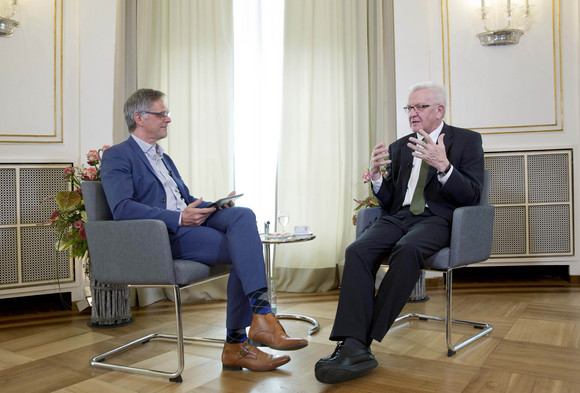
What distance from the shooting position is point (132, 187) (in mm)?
2262

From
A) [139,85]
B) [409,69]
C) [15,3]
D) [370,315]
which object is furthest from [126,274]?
[409,69]

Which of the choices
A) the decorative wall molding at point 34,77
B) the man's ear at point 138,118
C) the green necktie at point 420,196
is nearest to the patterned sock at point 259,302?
the green necktie at point 420,196

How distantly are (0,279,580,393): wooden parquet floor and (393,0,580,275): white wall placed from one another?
3.41ft

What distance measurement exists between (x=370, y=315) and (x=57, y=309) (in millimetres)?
2321

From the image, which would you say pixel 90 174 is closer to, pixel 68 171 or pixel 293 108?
pixel 68 171

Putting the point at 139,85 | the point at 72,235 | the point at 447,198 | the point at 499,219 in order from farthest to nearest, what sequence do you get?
the point at 499,219 → the point at 139,85 → the point at 72,235 → the point at 447,198

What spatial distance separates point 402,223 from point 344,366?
0.80m

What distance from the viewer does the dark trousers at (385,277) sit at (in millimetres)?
2031

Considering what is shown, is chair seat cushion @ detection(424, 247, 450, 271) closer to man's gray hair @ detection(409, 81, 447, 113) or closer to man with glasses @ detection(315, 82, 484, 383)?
man with glasses @ detection(315, 82, 484, 383)

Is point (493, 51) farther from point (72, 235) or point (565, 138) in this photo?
point (72, 235)

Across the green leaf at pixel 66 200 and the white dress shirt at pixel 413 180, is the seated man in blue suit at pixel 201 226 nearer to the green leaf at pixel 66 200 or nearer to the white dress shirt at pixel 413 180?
the white dress shirt at pixel 413 180

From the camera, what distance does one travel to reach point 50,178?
3.42m

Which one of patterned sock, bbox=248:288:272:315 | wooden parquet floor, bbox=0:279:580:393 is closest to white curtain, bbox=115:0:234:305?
wooden parquet floor, bbox=0:279:580:393

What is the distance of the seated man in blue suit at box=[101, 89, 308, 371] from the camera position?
6.75 ft
